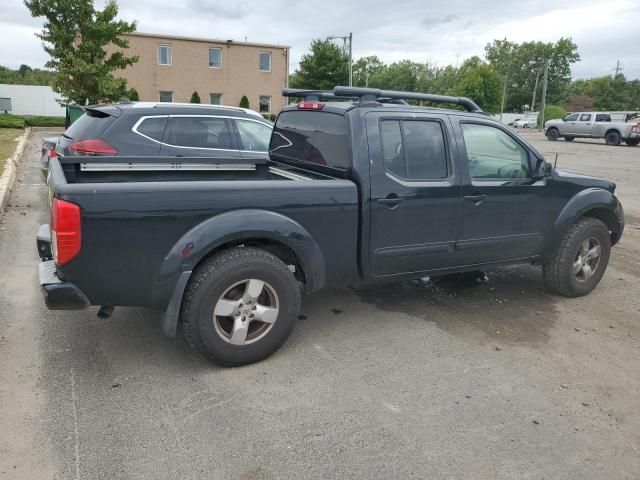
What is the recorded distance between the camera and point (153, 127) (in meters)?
6.45

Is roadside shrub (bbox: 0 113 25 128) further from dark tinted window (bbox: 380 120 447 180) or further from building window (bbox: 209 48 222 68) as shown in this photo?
dark tinted window (bbox: 380 120 447 180)

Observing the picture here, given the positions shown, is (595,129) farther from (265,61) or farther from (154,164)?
(154,164)

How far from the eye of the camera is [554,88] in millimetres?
99188

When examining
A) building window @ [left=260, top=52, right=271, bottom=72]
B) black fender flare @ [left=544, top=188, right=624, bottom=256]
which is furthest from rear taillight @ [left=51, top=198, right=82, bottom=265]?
building window @ [left=260, top=52, right=271, bottom=72]

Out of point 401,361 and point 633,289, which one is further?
point 633,289

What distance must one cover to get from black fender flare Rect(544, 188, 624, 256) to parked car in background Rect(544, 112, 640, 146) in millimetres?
27521

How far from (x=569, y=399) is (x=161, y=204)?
2825mm

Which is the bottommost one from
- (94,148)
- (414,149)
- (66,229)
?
(66,229)

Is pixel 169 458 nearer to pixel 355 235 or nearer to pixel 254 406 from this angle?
pixel 254 406

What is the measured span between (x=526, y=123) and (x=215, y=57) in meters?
46.1

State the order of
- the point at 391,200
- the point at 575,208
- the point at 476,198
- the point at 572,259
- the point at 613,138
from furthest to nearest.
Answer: the point at 613,138 → the point at 572,259 → the point at 575,208 → the point at 476,198 → the point at 391,200

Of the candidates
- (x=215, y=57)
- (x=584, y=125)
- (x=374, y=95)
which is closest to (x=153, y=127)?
(x=374, y=95)

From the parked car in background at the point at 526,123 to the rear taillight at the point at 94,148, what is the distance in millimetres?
70403

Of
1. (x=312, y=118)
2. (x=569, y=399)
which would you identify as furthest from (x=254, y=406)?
(x=312, y=118)
